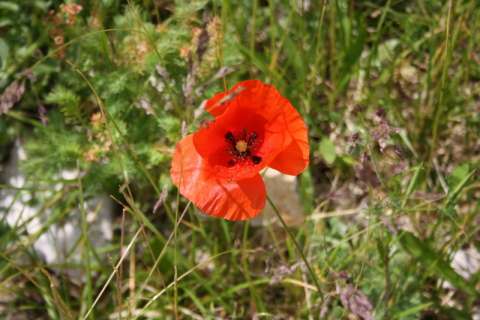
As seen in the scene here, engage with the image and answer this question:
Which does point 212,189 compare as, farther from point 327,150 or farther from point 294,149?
point 327,150

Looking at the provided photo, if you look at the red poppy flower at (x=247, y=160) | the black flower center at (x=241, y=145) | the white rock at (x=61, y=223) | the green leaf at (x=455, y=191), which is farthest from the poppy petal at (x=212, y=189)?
the white rock at (x=61, y=223)

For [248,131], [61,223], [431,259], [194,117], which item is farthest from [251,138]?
[61,223]

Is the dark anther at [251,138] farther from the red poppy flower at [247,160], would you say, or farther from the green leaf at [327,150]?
the green leaf at [327,150]

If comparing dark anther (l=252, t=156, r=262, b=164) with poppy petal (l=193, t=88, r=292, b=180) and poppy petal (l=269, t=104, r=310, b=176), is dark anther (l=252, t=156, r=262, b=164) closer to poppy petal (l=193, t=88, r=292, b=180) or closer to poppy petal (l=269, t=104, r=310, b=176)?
poppy petal (l=193, t=88, r=292, b=180)

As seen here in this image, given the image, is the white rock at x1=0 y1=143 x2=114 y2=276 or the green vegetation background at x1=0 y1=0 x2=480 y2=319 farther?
the white rock at x1=0 y1=143 x2=114 y2=276

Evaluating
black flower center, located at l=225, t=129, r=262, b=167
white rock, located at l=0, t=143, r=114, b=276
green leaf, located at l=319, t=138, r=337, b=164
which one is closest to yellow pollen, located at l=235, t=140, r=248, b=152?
black flower center, located at l=225, t=129, r=262, b=167

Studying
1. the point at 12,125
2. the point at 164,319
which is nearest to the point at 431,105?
the point at 164,319
